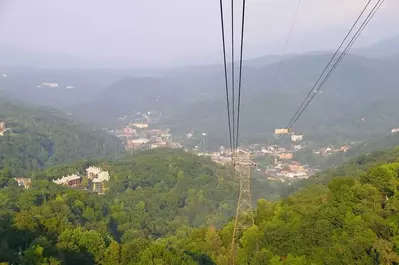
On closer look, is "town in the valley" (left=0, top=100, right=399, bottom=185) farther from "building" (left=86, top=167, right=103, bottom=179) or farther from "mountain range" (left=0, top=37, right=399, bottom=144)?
"mountain range" (left=0, top=37, right=399, bottom=144)

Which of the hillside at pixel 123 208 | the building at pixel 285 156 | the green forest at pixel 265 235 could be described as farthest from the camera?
the building at pixel 285 156

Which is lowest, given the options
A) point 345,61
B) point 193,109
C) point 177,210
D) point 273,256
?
point 177,210

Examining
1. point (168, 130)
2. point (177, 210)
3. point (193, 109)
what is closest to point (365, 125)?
point (168, 130)

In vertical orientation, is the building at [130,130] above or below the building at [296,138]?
above

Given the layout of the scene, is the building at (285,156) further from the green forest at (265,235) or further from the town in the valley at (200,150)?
the green forest at (265,235)

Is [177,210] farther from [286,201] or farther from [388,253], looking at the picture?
[388,253]

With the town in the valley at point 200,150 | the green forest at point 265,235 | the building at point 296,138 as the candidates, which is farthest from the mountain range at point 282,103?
the green forest at point 265,235
